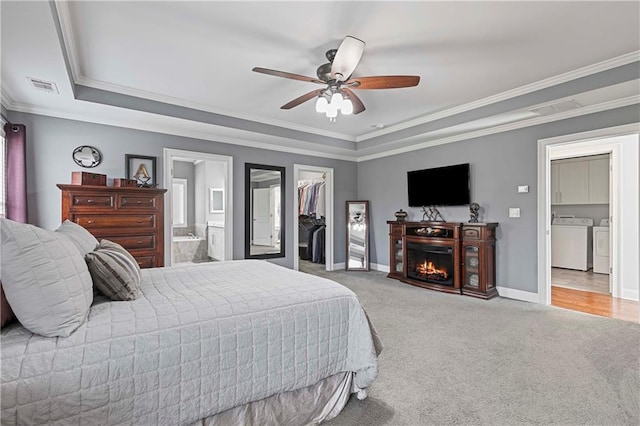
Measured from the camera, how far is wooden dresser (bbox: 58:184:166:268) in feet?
11.0

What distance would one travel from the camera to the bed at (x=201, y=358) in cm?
110

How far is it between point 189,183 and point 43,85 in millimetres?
4814

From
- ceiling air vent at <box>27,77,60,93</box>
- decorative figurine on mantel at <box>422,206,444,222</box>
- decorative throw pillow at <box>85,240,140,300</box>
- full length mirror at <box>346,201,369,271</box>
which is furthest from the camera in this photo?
full length mirror at <box>346,201,369,271</box>

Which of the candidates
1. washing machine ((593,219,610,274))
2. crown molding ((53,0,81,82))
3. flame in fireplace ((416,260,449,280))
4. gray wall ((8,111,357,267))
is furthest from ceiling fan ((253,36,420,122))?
washing machine ((593,219,610,274))

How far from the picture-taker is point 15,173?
330cm

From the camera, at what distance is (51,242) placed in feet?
4.42

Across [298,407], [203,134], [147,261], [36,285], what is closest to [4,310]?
[36,285]

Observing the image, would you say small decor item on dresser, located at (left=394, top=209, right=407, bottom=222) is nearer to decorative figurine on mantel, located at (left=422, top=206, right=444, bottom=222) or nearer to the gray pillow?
decorative figurine on mantel, located at (left=422, top=206, right=444, bottom=222)

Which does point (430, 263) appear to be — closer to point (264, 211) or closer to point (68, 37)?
point (264, 211)

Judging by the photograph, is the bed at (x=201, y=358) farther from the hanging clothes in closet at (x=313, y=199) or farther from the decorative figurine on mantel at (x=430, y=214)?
the hanging clothes in closet at (x=313, y=199)

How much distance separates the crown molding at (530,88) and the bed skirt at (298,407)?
3.53 m

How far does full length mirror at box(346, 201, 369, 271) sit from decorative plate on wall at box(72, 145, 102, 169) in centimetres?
415

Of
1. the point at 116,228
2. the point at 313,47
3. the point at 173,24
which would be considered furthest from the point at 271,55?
the point at 116,228

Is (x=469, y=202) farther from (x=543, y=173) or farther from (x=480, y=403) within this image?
(x=480, y=403)
